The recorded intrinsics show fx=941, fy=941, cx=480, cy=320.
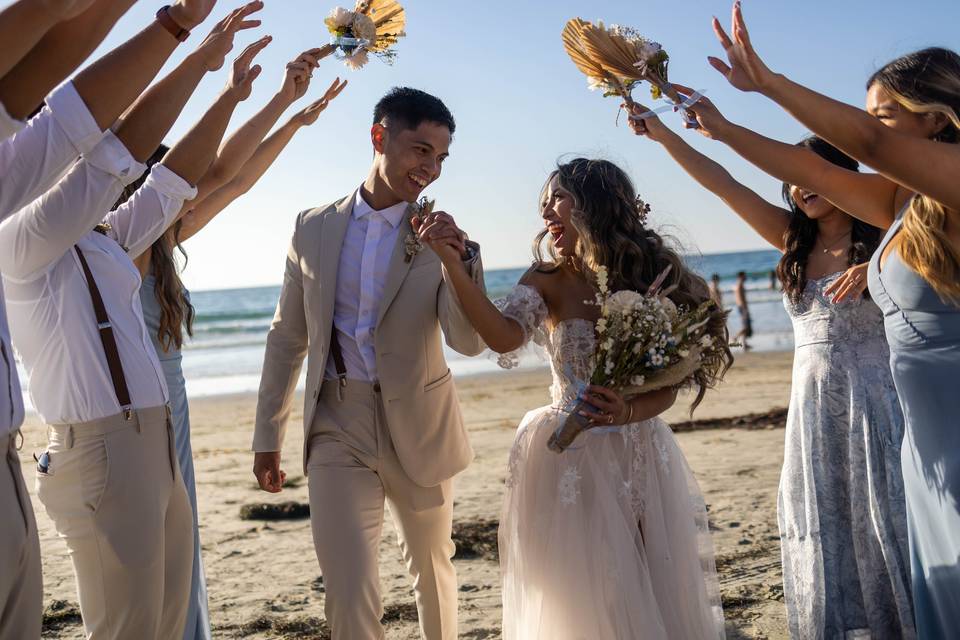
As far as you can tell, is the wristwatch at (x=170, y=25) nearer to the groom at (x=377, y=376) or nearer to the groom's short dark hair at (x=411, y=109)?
the groom at (x=377, y=376)

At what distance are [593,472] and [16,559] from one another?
2723 mm

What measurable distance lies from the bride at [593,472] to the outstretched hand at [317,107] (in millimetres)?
1473

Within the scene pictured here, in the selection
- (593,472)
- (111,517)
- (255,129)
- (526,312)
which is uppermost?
(255,129)

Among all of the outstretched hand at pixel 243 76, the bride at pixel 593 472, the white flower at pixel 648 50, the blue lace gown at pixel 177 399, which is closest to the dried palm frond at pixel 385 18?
the bride at pixel 593 472

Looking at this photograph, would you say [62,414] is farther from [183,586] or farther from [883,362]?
[883,362]

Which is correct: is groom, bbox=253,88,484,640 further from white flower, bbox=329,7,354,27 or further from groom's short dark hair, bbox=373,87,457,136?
white flower, bbox=329,7,354,27

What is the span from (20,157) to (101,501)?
1.58 metres

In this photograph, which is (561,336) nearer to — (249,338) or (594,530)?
(594,530)

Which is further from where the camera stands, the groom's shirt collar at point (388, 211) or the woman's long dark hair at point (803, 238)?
the woman's long dark hair at point (803, 238)

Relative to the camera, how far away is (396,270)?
187 inches

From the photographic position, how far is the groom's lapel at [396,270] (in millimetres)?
4695

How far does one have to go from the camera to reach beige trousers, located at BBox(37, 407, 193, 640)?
3.38 meters

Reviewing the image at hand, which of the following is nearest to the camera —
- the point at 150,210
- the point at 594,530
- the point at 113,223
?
the point at 150,210

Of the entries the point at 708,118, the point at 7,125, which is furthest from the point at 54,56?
the point at 708,118
